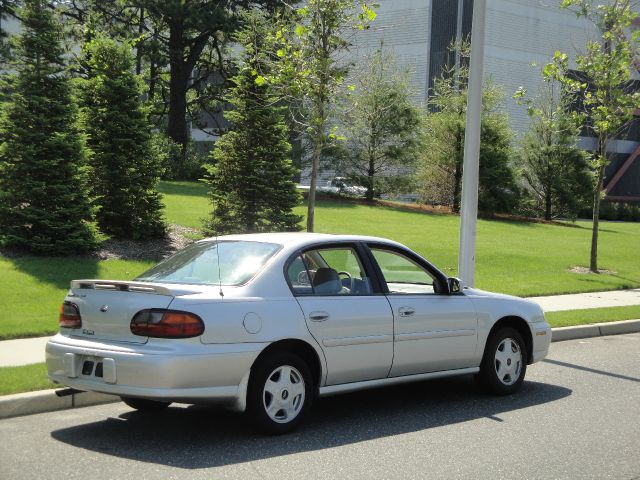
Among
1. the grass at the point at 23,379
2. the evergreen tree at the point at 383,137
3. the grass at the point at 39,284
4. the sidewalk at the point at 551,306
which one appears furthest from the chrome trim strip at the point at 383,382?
the evergreen tree at the point at 383,137

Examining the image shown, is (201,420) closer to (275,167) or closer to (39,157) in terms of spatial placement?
(39,157)

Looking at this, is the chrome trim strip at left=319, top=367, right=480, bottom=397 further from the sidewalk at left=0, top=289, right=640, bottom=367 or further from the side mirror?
the sidewalk at left=0, top=289, right=640, bottom=367

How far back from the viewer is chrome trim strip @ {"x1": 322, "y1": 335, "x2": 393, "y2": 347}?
6.55 m

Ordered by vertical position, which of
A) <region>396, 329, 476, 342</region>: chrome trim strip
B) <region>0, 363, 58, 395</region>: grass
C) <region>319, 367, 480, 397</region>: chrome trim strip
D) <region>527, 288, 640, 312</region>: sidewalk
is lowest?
<region>527, 288, 640, 312</region>: sidewalk

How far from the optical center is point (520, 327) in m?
8.30

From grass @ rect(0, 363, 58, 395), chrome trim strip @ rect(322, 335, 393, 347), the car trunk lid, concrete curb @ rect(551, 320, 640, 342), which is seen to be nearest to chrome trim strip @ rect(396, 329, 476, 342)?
chrome trim strip @ rect(322, 335, 393, 347)

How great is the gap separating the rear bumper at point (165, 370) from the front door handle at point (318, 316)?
0.52 m

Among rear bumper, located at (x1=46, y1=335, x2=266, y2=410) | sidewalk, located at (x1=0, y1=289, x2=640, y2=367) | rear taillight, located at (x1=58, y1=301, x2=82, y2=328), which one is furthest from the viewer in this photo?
sidewalk, located at (x1=0, y1=289, x2=640, y2=367)

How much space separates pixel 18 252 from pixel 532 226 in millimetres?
21309

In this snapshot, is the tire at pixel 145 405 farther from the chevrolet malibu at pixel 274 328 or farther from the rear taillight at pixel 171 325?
the rear taillight at pixel 171 325

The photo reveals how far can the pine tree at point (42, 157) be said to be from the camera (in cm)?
1421

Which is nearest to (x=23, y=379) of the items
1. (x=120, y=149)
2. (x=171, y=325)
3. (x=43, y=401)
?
(x=43, y=401)

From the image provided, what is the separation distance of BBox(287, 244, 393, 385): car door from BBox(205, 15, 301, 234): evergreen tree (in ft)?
31.9

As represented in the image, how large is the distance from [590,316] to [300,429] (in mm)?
8105
